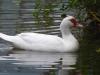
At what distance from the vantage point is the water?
15.0m

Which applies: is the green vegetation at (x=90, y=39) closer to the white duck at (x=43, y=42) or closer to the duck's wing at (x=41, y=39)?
the white duck at (x=43, y=42)

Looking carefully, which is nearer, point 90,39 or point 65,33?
point 65,33

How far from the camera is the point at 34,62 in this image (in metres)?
16.1

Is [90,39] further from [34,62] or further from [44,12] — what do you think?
[34,62]

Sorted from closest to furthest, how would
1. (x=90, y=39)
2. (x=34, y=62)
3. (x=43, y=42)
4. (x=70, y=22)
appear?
(x=34, y=62)
(x=43, y=42)
(x=70, y=22)
(x=90, y=39)

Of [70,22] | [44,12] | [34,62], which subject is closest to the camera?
[34,62]

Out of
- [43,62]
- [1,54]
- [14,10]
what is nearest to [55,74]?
[43,62]

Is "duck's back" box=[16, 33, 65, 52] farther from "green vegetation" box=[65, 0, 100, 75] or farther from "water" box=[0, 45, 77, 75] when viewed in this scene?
"green vegetation" box=[65, 0, 100, 75]

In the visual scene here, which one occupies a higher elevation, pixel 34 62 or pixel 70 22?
pixel 70 22

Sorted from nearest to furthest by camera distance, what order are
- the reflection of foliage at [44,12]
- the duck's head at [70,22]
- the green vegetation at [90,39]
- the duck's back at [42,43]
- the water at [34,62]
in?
the water at [34,62] → the green vegetation at [90,39] → the duck's back at [42,43] → the duck's head at [70,22] → the reflection of foliage at [44,12]

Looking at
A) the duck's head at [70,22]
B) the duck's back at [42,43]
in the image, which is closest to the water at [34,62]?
the duck's back at [42,43]

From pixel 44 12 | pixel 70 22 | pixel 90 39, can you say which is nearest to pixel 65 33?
pixel 70 22

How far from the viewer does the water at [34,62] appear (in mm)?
14953

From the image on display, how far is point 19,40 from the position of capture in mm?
18250
